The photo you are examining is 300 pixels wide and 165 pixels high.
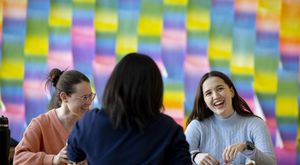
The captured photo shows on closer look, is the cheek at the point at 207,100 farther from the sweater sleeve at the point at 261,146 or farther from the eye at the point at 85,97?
the eye at the point at 85,97

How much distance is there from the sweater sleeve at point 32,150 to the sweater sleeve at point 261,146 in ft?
2.56

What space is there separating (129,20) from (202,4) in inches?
15.2

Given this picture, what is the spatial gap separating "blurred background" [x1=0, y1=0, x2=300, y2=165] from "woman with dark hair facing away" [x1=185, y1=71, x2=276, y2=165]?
0.34 metres

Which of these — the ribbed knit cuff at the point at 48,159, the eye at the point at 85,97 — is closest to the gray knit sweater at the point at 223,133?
the eye at the point at 85,97

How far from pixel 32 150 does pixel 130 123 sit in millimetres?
745

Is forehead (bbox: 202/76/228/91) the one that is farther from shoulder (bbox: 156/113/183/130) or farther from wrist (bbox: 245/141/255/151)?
shoulder (bbox: 156/113/183/130)

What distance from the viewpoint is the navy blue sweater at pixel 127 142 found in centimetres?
126

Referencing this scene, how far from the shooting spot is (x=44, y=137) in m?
1.91

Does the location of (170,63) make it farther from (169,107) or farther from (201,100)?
(201,100)

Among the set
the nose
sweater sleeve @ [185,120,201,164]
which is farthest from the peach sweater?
the nose

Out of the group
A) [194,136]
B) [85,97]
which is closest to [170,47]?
[194,136]

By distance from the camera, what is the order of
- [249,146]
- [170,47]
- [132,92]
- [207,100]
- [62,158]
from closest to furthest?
[132,92]
[62,158]
[249,146]
[207,100]
[170,47]

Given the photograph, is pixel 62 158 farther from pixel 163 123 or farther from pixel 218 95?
pixel 218 95

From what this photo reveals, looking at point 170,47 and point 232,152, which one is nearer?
point 232,152
